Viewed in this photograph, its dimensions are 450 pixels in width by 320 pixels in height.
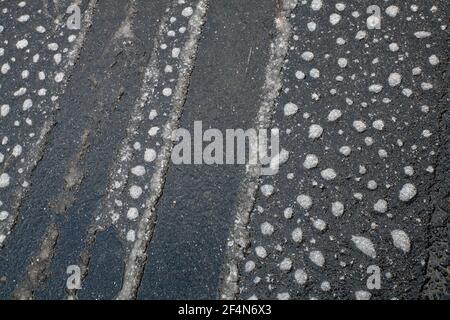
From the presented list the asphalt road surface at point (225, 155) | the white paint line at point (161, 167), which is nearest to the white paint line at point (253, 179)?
the asphalt road surface at point (225, 155)

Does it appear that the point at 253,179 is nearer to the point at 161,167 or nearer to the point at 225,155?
the point at 225,155

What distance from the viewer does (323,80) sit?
137cm

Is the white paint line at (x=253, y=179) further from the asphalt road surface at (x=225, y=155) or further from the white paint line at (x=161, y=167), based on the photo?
the white paint line at (x=161, y=167)

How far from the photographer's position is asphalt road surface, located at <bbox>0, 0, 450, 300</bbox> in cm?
118

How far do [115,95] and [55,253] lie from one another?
56 cm

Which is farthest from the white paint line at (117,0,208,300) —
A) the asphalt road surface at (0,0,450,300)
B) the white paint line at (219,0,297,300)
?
the white paint line at (219,0,297,300)

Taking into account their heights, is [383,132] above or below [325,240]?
above

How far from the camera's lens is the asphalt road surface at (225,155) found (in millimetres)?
1179

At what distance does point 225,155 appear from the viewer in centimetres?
133

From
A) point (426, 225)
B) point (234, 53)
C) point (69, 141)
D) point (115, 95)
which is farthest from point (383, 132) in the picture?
point (69, 141)

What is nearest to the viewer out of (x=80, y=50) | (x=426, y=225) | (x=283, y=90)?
(x=426, y=225)

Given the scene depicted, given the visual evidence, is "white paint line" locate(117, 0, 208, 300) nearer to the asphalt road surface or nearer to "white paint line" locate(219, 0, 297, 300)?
the asphalt road surface

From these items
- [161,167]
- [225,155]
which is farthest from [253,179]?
[161,167]

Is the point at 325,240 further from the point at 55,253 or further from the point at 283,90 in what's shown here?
the point at 55,253
